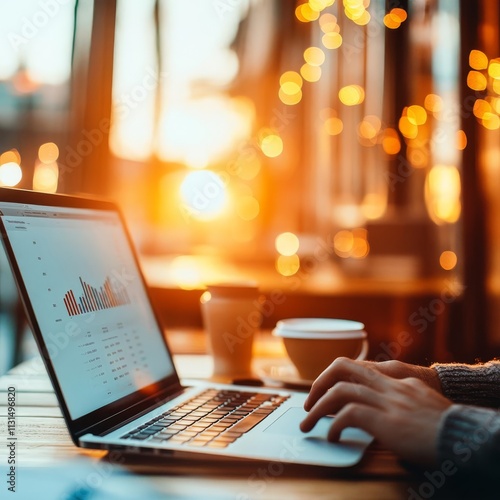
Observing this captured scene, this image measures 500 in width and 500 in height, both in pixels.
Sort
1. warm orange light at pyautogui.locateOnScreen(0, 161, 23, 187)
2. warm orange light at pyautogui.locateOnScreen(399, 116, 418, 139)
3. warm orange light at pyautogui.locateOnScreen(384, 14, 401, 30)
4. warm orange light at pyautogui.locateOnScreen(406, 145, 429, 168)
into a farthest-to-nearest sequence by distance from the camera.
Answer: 1. warm orange light at pyautogui.locateOnScreen(384, 14, 401, 30)
2. warm orange light at pyautogui.locateOnScreen(399, 116, 418, 139)
3. warm orange light at pyautogui.locateOnScreen(406, 145, 429, 168)
4. warm orange light at pyautogui.locateOnScreen(0, 161, 23, 187)

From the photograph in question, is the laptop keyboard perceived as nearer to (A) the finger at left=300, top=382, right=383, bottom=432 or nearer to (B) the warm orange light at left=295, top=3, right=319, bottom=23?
(A) the finger at left=300, top=382, right=383, bottom=432

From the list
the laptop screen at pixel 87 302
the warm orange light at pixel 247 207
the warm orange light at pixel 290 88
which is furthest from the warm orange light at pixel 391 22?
the laptop screen at pixel 87 302

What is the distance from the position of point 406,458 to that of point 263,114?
6594mm

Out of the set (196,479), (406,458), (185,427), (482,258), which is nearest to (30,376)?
(185,427)

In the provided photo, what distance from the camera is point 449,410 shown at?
630mm

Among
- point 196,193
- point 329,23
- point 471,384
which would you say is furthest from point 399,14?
point 471,384

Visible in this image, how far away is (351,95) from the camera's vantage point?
16.9 ft

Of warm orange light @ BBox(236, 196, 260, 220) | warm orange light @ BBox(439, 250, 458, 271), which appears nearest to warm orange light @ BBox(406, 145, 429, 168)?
warm orange light @ BBox(439, 250, 458, 271)

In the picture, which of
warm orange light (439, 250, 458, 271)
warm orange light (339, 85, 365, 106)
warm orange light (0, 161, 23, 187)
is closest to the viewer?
warm orange light (0, 161, 23, 187)

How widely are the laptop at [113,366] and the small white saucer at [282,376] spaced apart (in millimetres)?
82

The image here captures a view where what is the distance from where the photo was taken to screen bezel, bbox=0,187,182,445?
71 cm

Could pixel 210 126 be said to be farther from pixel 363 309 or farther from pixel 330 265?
pixel 363 309

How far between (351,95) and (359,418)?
4810 millimetres

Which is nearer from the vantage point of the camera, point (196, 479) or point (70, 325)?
point (196, 479)
